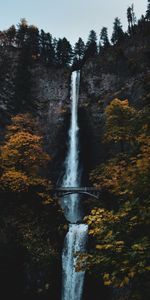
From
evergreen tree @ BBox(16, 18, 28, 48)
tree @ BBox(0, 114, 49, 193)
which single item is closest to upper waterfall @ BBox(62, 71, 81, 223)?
tree @ BBox(0, 114, 49, 193)

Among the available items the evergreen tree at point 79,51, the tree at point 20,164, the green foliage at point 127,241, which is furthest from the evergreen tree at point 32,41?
the green foliage at point 127,241

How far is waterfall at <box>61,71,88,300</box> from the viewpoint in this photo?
82.9 feet

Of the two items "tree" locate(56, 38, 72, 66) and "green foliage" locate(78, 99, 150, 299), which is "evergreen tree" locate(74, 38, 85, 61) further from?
"green foliage" locate(78, 99, 150, 299)

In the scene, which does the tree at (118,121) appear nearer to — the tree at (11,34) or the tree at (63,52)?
the tree at (63,52)

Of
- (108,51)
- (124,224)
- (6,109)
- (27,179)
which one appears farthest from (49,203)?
(108,51)

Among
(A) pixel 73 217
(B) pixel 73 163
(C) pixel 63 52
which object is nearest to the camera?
(A) pixel 73 217

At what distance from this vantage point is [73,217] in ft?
120

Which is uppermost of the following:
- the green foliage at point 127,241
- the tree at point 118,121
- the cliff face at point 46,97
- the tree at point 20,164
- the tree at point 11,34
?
the tree at point 11,34

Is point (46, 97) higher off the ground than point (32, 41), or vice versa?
point (32, 41)

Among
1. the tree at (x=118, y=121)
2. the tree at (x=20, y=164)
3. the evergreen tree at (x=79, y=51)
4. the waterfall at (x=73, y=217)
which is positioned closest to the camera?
the waterfall at (x=73, y=217)

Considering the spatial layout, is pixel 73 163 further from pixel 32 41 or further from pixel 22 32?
pixel 22 32

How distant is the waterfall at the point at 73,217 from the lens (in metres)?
25.3

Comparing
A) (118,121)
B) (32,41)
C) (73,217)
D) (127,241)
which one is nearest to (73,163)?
(73,217)

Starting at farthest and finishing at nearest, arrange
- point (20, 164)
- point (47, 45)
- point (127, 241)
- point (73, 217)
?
point (47, 45)
point (73, 217)
point (20, 164)
point (127, 241)
